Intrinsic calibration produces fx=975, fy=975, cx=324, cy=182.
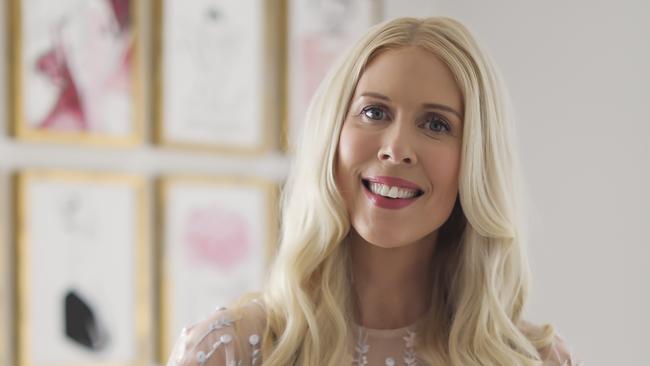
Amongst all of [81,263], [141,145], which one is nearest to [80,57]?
[141,145]

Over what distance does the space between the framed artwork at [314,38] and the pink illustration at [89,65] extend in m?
0.61

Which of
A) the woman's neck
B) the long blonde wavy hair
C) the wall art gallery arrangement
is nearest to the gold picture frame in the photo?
the wall art gallery arrangement

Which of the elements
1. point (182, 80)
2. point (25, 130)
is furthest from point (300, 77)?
point (25, 130)

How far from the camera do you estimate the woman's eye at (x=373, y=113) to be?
1601mm

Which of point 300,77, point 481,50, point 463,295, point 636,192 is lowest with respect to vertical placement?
point 463,295

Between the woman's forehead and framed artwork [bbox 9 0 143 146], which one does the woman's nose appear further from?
framed artwork [bbox 9 0 143 146]

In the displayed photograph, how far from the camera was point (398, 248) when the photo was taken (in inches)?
65.1

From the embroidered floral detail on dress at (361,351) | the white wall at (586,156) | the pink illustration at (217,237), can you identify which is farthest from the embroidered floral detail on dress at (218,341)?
the white wall at (586,156)

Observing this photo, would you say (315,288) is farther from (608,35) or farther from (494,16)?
(494,16)

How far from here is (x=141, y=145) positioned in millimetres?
2986

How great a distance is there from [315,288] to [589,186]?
5.37 ft

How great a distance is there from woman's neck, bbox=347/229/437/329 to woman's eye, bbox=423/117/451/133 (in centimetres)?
21

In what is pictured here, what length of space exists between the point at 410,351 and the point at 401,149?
358 mm

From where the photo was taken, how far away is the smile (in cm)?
154
